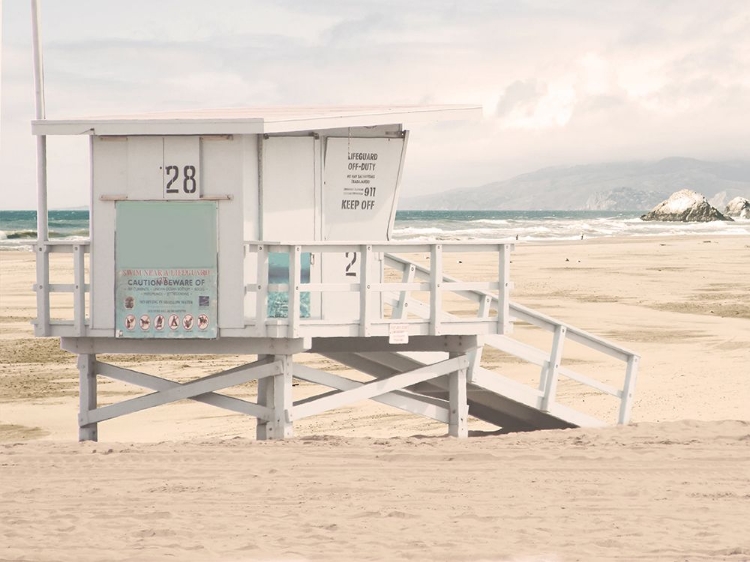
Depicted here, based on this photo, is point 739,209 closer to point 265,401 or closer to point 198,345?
point 265,401

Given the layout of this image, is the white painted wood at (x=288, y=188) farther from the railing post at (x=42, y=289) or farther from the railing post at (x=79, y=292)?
the railing post at (x=42, y=289)

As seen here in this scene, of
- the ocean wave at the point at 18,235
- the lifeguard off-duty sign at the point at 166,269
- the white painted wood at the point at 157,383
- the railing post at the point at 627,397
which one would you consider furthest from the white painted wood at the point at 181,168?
the ocean wave at the point at 18,235

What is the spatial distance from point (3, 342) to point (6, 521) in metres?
14.3

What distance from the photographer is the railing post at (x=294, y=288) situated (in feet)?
40.2

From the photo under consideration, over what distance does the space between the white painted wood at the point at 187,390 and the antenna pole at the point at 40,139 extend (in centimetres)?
204

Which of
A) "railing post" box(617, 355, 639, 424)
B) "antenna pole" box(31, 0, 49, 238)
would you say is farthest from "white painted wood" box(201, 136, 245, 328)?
"railing post" box(617, 355, 639, 424)

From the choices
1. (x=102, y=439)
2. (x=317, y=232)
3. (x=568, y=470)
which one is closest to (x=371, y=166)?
(x=317, y=232)

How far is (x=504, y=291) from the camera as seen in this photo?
13.2 m

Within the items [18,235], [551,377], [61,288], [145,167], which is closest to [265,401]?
[61,288]

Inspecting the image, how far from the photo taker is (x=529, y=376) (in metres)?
19.5

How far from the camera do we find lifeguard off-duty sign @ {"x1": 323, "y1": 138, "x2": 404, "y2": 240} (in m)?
13.4

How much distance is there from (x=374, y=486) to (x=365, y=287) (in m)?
2.43

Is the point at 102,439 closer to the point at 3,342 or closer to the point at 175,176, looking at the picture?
the point at 175,176

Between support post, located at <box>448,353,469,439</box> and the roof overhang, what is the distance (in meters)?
2.82
